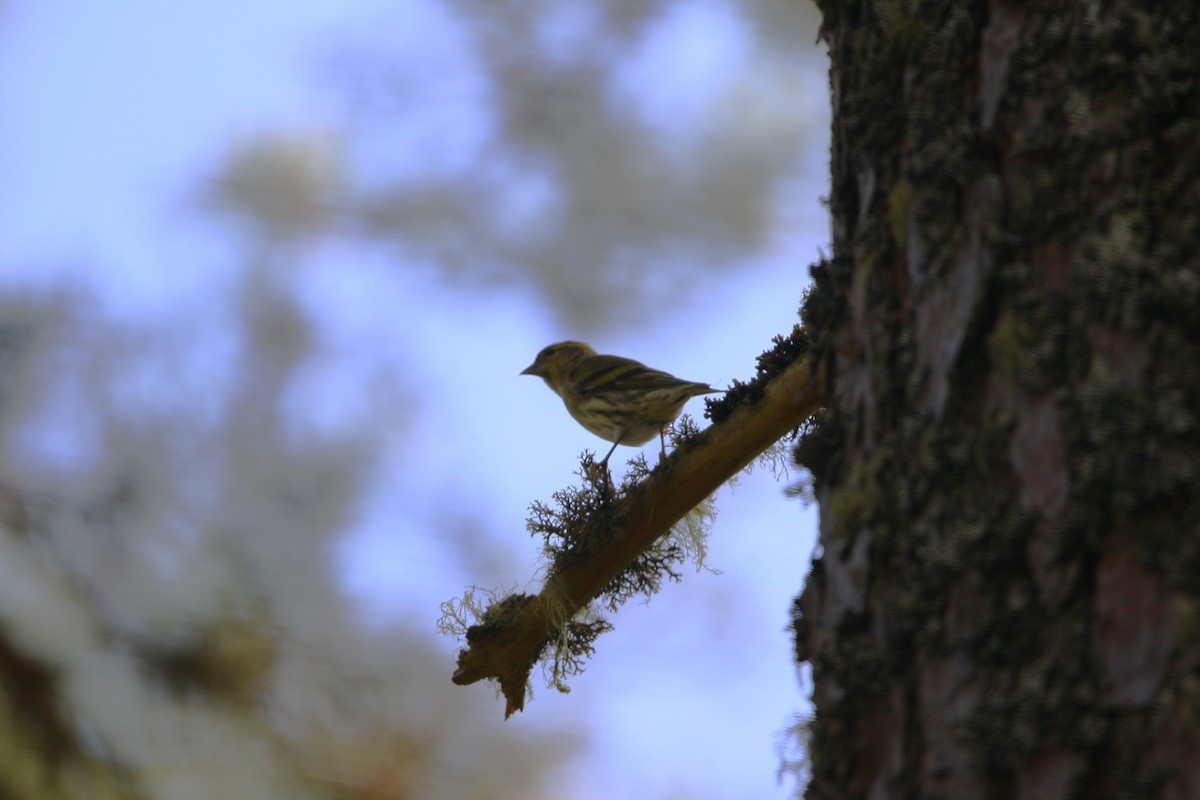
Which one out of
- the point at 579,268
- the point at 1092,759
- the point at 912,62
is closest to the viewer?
the point at 1092,759

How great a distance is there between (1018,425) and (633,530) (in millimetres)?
1072

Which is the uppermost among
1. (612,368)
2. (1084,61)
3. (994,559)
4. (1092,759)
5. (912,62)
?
(612,368)

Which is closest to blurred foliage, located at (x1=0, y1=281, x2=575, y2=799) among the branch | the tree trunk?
the branch

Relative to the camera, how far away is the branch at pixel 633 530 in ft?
5.91

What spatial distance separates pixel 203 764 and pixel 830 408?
2435 mm

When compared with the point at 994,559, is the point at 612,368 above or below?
above

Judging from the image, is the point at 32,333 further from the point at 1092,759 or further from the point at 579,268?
the point at 1092,759

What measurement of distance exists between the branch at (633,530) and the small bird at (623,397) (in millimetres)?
677

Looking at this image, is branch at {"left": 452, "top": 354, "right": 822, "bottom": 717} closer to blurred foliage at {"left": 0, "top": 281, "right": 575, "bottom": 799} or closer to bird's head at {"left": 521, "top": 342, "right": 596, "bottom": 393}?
blurred foliage at {"left": 0, "top": 281, "right": 575, "bottom": 799}

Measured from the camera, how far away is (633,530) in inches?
75.1

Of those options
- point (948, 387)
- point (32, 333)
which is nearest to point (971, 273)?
point (948, 387)

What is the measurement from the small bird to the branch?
677 millimetres

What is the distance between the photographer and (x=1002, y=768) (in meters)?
0.83

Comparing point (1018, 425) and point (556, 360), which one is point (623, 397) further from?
point (1018, 425)
